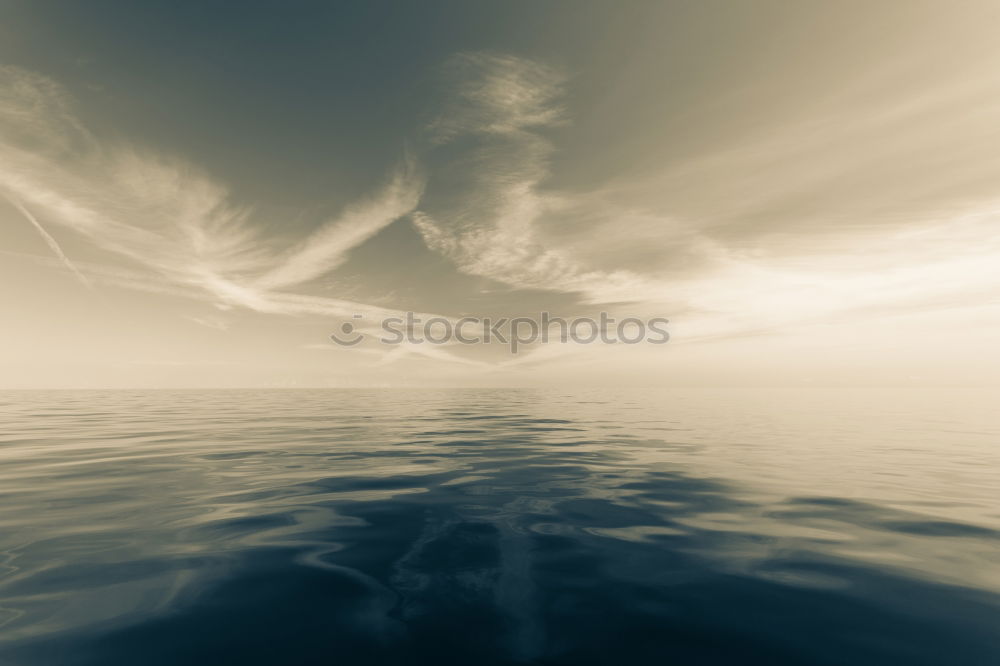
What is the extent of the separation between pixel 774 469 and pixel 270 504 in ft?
44.4

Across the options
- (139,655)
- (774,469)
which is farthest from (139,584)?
(774,469)

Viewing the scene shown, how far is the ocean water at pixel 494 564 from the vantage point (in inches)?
151

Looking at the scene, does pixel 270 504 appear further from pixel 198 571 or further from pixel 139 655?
pixel 139 655

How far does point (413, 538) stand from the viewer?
20.9 ft

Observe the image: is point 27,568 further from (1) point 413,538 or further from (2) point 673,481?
(2) point 673,481

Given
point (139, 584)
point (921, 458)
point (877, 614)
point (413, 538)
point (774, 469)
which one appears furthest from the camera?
point (921, 458)

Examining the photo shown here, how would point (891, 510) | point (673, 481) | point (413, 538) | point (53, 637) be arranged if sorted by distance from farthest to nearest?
point (673, 481) < point (891, 510) < point (413, 538) < point (53, 637)

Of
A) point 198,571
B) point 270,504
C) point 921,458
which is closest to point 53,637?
point 198,571

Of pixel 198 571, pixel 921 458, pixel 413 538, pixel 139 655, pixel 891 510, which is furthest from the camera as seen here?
pixel 921 458

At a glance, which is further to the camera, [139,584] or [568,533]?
[568,533]

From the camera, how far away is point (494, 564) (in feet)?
18.0

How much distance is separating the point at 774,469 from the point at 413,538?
1113 cm

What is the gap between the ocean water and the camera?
3.85 m

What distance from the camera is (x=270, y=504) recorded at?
8211mm
